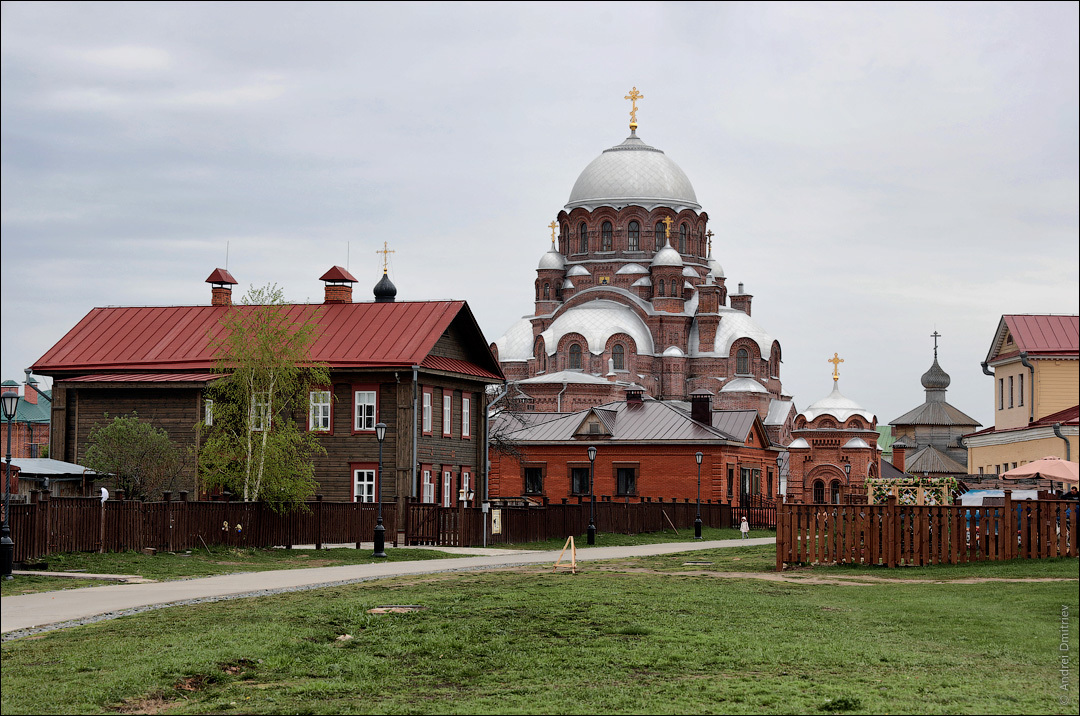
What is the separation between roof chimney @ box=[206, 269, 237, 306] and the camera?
159 feet

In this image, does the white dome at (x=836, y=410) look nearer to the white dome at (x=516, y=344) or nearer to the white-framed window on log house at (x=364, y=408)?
the white dome at (x=516, y=344)

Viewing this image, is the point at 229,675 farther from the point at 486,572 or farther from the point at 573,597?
the point at 486,572

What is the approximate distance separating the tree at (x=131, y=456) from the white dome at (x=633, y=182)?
5477 cm

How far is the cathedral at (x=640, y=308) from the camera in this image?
275 ft

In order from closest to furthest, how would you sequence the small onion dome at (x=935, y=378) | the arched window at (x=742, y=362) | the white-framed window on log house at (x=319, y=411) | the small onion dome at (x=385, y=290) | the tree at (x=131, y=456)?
1. the tree at (x=131, y=456)
2. the white-framed window on log house at (x=319, y=411)
3. the small onion dome at (x=385, y=290)
4. the arched window at (x=742, y=362)
5. the small onion dome at (x=935, y=378)

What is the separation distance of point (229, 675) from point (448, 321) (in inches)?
1195

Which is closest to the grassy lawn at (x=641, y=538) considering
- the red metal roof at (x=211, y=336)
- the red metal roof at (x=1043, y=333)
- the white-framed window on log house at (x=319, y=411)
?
the red metal roof at (x=211, y=336)

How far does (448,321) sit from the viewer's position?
4225 cm

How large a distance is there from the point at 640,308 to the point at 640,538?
4653 cm

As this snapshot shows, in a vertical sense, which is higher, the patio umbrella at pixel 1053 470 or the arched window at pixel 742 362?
the arched window at pixel 742 362

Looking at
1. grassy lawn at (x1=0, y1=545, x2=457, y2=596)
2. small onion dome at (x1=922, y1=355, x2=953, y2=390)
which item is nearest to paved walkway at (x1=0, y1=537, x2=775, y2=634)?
grassy lawn at (x1=0, y1=545, x2=457, y2=596)

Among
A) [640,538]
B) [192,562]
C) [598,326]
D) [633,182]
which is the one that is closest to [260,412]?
[640,538]

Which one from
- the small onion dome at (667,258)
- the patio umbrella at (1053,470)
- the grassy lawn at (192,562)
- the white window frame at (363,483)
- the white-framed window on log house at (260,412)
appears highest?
the small onion dome at (667,258)

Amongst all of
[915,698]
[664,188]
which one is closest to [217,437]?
[915,698]
